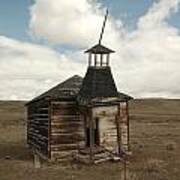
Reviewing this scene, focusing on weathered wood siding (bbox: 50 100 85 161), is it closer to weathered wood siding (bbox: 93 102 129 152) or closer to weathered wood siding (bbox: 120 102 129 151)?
weathered wood siding (bbox: 93 102 129 152)

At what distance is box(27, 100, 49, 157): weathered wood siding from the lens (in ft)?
83.0

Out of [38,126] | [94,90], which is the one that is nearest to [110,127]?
[94,90]

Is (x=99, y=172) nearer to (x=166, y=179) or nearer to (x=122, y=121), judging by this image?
(x=166, y=179)

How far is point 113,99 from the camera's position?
2416cm

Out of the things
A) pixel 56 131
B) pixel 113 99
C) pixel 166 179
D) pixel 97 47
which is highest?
pixel 97 47

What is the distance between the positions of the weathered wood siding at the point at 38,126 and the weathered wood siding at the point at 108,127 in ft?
9.63

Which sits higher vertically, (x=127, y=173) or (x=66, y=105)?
(x=66, y=105)

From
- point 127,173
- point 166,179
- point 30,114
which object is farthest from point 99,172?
point 30,114

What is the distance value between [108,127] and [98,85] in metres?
2.40

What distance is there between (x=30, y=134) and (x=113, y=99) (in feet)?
28.0

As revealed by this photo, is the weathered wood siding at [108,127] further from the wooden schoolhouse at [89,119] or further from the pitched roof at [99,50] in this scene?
the pitched roof at [99,50]

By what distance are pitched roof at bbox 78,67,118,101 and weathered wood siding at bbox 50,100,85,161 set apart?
1.10 m

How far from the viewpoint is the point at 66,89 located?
86.0 ft

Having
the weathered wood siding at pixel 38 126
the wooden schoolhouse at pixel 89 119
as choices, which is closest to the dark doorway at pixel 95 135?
the wooden schoolhouse at pixel 89 119
